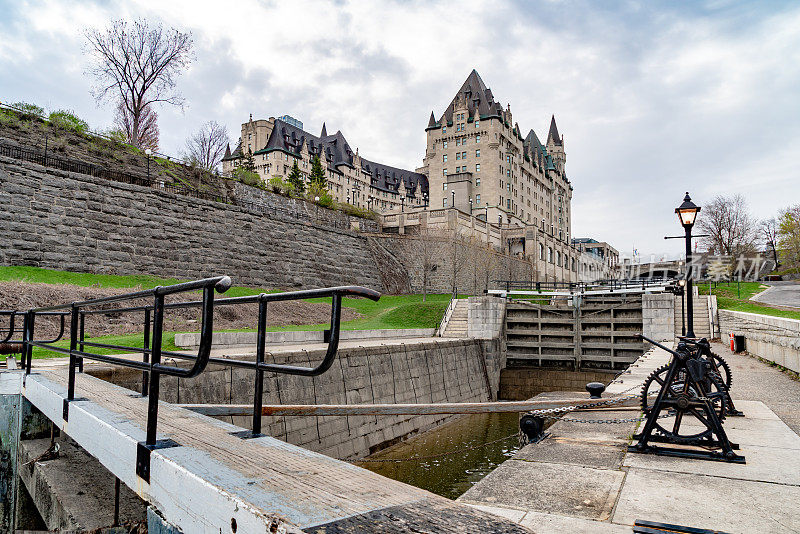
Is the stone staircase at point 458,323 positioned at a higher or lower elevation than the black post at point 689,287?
lower

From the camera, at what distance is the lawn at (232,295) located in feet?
41.0

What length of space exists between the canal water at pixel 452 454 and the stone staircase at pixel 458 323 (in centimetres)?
608

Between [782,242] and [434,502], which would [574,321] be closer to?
[434,502]

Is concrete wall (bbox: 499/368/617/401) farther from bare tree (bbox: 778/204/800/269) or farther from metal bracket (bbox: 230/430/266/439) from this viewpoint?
bare tree (bbox: 778/204/800/269)

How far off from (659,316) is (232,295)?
18537 millimetres

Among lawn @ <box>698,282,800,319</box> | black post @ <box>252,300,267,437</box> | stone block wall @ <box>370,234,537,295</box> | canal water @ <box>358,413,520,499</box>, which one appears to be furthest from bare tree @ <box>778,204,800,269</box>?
black post @ <box>252,300,267,437</box>

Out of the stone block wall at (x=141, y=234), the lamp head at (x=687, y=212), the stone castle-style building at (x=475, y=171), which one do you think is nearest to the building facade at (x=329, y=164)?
the stone castle-style building at (x=475, y=171)

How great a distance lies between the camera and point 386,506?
1.90m

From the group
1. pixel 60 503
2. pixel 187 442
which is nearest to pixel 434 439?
pixel 60 503

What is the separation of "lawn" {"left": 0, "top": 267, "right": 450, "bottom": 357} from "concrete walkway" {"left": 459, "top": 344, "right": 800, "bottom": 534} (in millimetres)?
7523

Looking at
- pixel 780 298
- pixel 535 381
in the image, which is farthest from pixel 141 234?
pixel 780 298

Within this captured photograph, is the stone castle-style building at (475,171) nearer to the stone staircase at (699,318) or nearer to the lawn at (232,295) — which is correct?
the lawn at (232,295)

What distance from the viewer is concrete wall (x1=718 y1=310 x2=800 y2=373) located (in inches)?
423

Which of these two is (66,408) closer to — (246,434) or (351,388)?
(246,434)
